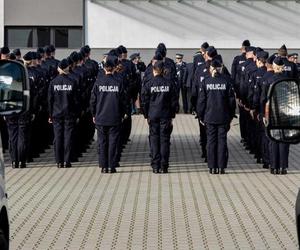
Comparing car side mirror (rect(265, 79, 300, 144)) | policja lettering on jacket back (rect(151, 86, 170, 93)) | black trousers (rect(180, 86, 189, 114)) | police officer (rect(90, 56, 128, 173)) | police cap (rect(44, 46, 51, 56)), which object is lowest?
black trousers (rect(180, 86, 189, 114))

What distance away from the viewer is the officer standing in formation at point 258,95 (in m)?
16.9

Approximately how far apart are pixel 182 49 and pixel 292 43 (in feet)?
11.0

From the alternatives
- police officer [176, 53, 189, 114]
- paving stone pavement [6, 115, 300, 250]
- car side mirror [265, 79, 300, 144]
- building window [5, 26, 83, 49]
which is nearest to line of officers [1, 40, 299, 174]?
paving stone pavement [6, 115, 300, 250]

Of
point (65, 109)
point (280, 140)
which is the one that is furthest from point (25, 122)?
point (280, 140)

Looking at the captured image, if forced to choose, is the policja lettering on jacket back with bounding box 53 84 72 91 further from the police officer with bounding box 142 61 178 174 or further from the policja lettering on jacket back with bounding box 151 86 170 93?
the policja lettering on jacket back with bounding box 151 86 170 93

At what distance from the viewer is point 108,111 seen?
17.2 m

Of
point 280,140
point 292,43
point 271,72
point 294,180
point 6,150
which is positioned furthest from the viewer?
point 292,43

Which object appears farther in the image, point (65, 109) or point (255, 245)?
point (65, 109)

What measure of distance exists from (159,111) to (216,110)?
94 centimetres

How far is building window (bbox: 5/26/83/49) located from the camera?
106ft

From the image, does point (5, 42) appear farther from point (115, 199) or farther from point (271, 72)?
point (115, 199)

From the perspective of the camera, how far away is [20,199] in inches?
551

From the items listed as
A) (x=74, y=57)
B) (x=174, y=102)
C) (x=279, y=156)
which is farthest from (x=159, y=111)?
(x=74, y=57)

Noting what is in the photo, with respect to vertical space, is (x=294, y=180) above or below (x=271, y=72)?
below
